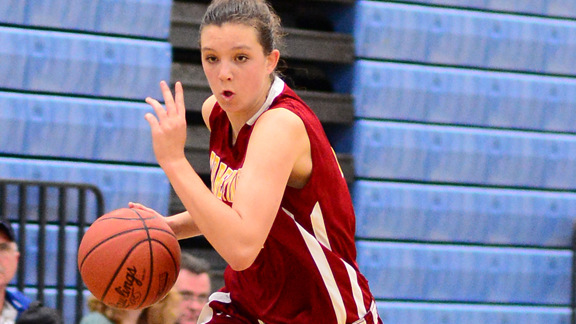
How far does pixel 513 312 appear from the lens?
5.41 meters

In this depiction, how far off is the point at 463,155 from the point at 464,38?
0.80 meters

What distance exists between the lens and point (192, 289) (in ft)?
12.5

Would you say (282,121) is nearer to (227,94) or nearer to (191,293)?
(227,94)

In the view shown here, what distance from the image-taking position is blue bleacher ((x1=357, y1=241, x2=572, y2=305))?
5207 mm

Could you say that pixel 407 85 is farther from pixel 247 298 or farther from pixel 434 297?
pixel 247 298

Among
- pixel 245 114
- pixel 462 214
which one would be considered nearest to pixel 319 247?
pixel 245 114

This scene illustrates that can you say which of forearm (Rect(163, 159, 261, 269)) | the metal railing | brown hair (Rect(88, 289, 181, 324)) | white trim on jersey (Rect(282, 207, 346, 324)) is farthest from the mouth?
the metal railing

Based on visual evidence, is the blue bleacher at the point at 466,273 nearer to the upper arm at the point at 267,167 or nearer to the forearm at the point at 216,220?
the upper arm at the point at 267,167

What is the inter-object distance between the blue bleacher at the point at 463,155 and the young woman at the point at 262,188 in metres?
2.77

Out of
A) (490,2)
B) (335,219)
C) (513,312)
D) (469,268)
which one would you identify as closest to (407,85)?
(490,2)

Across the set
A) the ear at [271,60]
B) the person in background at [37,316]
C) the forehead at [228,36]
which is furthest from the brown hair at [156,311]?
the forehead at [228,36]

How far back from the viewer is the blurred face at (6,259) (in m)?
3.46

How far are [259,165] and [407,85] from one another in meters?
3.38

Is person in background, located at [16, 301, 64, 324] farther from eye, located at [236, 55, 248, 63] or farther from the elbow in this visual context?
eye, located at [236, 55, 248, 63]
